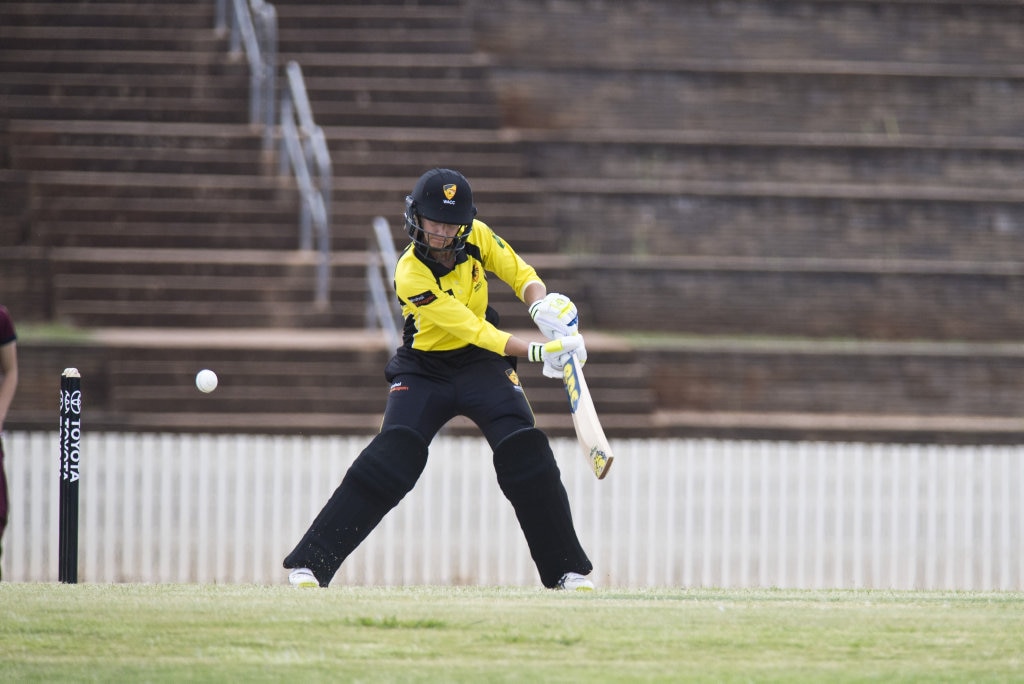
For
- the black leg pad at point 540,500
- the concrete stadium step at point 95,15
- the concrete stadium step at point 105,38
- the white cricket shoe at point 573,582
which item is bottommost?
the white cricket shoe at point 573,582

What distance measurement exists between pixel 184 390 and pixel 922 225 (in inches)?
305

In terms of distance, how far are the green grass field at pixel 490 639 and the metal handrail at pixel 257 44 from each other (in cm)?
1093

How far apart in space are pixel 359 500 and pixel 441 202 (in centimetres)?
136

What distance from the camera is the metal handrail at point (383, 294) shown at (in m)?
14.1

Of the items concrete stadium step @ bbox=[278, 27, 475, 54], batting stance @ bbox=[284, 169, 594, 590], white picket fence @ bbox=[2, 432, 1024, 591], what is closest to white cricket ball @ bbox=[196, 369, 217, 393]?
batting stance @ bbox=[284, 169, 594, 590]

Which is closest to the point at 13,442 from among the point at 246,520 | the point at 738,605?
the point at 246,520

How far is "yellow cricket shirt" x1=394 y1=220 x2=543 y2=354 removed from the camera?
7.03m

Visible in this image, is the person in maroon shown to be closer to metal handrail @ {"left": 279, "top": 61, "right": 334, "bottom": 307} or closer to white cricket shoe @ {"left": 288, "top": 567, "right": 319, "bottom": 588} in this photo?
white cricket shoe @ {"left": 288, "top": 567, "right": 319, "bottom": 588}

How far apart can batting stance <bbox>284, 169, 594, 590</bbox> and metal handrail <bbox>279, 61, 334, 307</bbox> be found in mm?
7520

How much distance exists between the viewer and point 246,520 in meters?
11.3

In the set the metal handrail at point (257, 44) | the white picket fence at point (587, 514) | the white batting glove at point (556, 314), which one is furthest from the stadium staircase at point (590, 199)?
the white batting glove at point (556, 314)

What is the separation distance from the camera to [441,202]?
A: 6988 millimetres

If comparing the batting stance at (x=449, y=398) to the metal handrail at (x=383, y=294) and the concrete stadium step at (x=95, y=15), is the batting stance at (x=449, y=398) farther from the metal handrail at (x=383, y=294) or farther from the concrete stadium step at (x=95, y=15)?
the concrete stadium step at (x=95, y=15)

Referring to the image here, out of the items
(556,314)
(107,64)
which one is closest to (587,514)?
(556,314)
